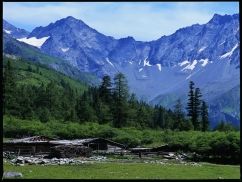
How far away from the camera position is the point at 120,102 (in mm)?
126688

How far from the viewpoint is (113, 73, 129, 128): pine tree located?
124 m

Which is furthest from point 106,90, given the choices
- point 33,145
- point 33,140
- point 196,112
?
point 33,145

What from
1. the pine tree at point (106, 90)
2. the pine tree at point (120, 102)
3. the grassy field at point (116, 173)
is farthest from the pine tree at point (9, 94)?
the grassy field at point (116, 173)

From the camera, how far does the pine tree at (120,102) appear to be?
12419cm

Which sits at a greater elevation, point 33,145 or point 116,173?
point 33,145

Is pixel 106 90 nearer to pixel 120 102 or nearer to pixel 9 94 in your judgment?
pixel 120 102

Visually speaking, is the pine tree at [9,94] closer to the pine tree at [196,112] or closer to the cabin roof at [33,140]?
the pine tree at [196,112]

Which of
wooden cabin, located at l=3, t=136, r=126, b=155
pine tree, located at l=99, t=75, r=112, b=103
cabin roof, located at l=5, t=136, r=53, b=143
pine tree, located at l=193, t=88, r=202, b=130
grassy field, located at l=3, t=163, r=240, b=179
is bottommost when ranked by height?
grassy field, located at l=3, t=163, r=240, b=179

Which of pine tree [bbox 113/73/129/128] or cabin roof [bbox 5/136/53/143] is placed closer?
cabin roof [bbox 5/136/53/143]

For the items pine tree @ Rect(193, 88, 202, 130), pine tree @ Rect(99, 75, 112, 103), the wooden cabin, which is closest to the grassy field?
the wooden cabin

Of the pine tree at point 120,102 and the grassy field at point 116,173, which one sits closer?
the grassy field at point 116,173

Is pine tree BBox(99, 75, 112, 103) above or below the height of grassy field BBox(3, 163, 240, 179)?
above

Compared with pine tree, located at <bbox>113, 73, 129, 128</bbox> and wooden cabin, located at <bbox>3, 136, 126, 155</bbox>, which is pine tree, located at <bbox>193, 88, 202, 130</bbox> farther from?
wooden cabin, located at <bbox>3, 136, 126, 155</bbox>

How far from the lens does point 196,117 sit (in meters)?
133
